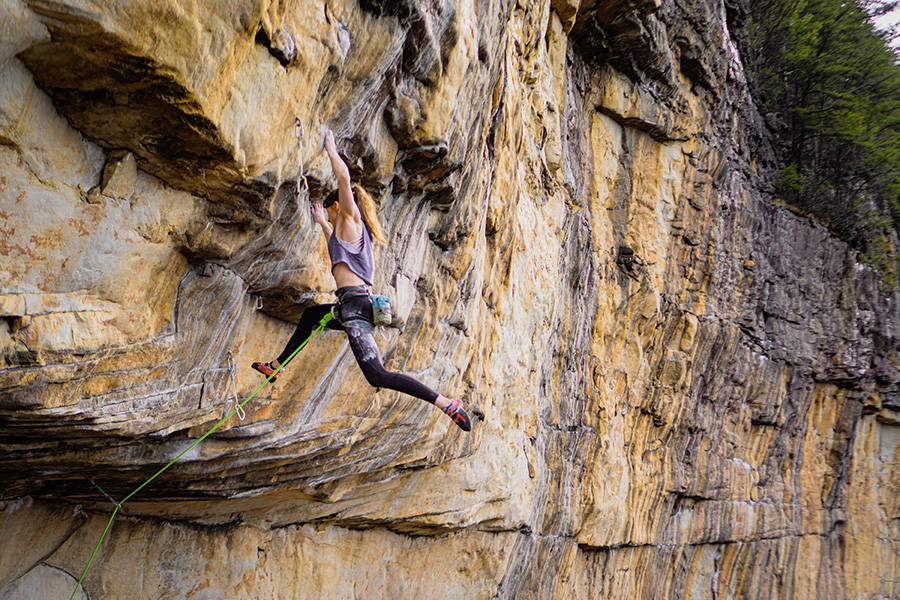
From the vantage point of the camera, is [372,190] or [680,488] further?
[680,488]

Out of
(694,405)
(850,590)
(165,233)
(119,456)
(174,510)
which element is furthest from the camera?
(850,590)

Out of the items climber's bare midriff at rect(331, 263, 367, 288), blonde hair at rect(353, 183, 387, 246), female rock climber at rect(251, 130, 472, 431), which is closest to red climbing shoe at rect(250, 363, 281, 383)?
female rock climber at rect(251, 130, 472, 431)

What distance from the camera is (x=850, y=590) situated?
16953 mm

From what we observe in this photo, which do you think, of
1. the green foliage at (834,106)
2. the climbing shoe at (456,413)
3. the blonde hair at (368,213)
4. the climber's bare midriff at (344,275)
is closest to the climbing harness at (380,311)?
the climber's bare midriff at (344,275)

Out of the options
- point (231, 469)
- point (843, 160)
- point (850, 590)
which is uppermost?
point (843, 160)

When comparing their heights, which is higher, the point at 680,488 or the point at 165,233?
the point at 165,233

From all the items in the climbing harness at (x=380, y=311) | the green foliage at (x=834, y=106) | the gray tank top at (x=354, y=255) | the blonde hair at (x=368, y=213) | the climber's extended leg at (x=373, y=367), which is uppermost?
the green foliage at (x=834, y=106)

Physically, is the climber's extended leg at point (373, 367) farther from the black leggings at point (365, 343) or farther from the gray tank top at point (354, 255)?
the gray tank top at point (354, 255)

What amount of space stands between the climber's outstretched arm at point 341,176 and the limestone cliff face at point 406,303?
108mm

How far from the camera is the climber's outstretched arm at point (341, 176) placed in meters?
4.24

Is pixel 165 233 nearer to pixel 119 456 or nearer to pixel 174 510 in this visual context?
pixel 119 456

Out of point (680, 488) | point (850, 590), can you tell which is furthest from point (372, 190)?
point (850, 590)

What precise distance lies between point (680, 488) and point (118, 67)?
39.5ft

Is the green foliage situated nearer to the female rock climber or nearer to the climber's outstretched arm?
the female rock climber
